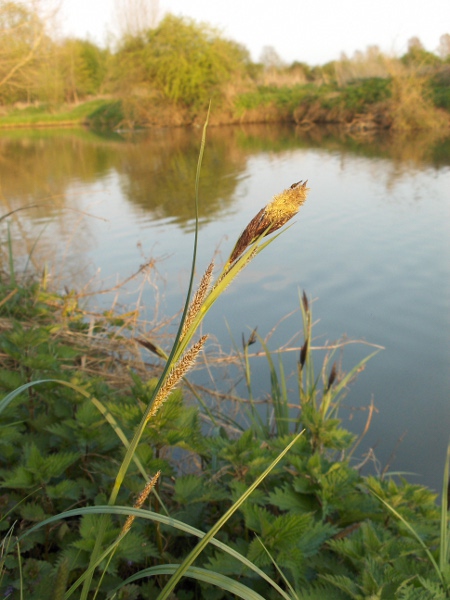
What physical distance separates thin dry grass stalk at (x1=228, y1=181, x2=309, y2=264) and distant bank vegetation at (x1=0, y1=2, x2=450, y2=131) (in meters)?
14.5

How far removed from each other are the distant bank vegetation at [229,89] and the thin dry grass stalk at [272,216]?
47.5 feet

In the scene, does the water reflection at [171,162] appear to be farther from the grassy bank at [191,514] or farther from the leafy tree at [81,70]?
the leafy tree at [81,70]

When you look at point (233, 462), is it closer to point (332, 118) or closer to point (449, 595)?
point (449, 595)

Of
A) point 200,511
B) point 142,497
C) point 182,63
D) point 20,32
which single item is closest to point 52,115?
point 182,63

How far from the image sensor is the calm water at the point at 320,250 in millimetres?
2938

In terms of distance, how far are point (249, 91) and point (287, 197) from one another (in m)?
27.0

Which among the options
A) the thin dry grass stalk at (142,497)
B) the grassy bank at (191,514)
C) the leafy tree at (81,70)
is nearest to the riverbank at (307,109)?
the leafy tree at (81,70)

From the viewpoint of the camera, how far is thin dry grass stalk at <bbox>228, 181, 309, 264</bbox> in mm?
413

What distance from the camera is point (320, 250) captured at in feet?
17.4

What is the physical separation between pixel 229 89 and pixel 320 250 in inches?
853

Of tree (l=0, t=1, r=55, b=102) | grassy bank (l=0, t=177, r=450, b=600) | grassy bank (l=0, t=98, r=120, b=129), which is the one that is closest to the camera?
grassy bank (l=0, t=177, r=450, b=600)

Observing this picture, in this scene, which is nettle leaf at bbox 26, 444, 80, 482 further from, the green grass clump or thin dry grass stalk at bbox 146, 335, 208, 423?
thin dry grass stalk at bbox 146, 335, 208, 423

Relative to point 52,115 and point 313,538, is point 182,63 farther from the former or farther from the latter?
point 313,538

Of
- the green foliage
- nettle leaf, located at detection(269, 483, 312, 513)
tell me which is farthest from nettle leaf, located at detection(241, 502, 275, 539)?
the green foliage
